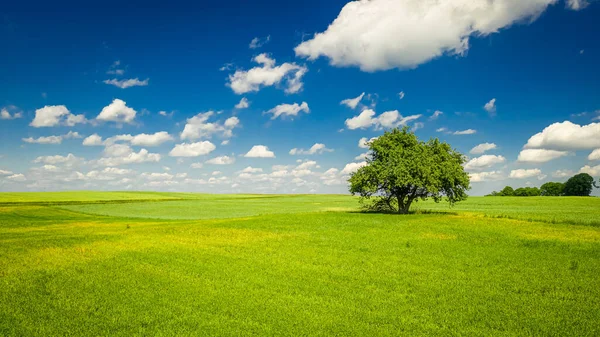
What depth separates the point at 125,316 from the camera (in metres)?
12.4

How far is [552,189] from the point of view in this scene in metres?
155

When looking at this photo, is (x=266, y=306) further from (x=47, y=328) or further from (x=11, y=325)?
(x=11, y=325)

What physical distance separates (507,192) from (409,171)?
14987cm

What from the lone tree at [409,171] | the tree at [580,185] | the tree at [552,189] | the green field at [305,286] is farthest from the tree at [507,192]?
the green field at [305,286]

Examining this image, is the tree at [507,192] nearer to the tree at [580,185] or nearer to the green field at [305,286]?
the tree at [580,185]

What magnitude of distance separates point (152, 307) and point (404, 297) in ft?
32.9

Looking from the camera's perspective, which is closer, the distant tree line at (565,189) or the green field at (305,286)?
the green field at (305,286)

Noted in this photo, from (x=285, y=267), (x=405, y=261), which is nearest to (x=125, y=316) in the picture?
(x=285, y=267)

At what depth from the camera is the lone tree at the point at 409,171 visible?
47.5 m

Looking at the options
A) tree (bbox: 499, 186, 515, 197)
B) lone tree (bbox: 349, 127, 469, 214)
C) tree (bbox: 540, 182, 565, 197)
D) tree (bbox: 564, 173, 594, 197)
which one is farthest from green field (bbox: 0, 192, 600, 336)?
tree (bbox: 499, 186, 515, 197)

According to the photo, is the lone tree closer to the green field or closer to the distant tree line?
the green field

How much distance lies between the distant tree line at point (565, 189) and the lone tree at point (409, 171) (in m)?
124

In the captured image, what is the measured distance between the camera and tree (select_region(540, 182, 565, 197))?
151 meters

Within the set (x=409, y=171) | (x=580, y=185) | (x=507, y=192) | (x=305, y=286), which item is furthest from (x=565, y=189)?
(x=305, y=286)
